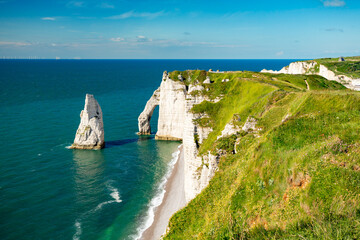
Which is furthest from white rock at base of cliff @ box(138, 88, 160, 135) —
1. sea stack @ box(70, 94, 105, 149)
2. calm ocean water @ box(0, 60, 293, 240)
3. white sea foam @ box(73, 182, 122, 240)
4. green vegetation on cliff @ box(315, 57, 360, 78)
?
green vegetation on cliff @ box(315, 57, 360, 78)

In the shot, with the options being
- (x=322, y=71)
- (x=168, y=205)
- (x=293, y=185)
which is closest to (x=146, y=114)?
(x=168, y=205)

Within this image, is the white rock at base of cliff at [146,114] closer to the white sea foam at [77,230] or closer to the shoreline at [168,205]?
the shoreline at [168,205]

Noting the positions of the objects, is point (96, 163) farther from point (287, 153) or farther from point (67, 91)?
point (67, 91)

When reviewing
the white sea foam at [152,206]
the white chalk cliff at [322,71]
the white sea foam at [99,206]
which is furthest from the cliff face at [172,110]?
the white chalk cliff at [322,71]

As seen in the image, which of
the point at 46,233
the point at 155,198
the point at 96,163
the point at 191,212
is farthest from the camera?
the point at 96,163

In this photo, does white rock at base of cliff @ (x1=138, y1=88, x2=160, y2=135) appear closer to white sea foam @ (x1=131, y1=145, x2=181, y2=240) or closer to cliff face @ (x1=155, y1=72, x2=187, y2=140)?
cliff face @ (x1=155, y1=72, x2=187, y2=140)

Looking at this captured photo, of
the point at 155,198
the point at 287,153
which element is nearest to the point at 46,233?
the point at 155,198

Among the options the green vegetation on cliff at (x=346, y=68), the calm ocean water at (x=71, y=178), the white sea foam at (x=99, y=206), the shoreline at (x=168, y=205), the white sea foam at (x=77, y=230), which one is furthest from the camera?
the green vegetation on cliff at (x=346, y=68)
